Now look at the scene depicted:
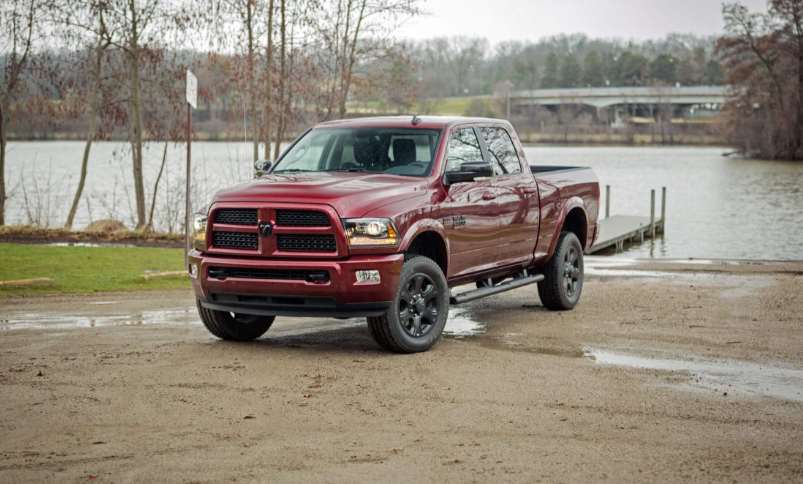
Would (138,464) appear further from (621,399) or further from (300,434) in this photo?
(621,399)

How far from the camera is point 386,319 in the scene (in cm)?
858

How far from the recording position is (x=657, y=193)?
49.5m

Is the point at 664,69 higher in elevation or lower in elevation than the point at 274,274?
higher

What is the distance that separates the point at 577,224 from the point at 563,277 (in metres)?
1.00

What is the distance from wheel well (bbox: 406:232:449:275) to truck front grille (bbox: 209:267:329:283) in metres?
1.16

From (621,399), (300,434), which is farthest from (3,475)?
(621,399)

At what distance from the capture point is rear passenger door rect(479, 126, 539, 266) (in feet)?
33.9

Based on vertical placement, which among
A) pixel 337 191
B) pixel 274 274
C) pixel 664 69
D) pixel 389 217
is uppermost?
pixel 664 69

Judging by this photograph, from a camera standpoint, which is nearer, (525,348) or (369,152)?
(525,348)

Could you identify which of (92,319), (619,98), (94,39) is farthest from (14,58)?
(619,98)

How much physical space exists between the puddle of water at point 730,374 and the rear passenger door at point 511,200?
69.2 inches

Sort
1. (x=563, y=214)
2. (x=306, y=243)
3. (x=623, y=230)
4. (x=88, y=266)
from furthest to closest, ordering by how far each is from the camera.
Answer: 1. (x=623, y=230)
2. (x=88, y=266)
3. (x=563, y=214)
4. (x=306, y=243)

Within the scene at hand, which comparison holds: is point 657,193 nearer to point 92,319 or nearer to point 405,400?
point 92,319

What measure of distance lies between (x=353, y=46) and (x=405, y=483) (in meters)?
17.0
